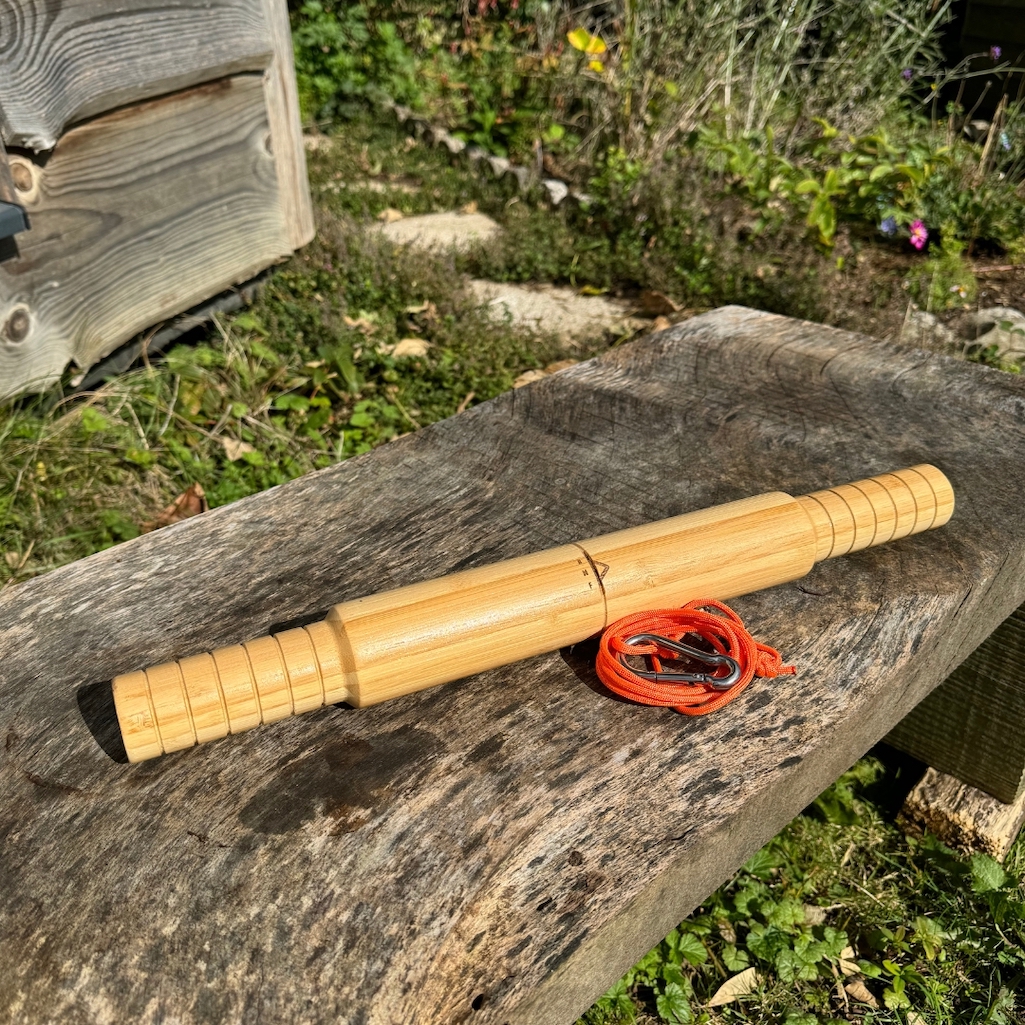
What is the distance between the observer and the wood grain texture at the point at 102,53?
2605mm

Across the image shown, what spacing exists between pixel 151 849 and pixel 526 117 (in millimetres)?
5687

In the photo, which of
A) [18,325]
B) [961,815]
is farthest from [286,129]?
[961,815]

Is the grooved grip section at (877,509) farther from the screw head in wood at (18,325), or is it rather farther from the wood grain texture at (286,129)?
the wood grain texture at (286,129)

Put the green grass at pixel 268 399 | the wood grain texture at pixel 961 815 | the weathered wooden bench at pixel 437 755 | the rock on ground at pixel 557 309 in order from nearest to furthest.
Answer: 1. the weathered wooden bench at pixel 437 755
2. the wood grain texture at pixel 961 815
3. the green grass at pixel 268 399
4. the rock on ground at pixel 557 309

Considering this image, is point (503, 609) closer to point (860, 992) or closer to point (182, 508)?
point (860, 992)

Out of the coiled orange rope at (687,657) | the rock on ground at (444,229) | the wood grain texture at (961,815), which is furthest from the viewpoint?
the rock on ground at (444,229)

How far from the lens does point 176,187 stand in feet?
11.0

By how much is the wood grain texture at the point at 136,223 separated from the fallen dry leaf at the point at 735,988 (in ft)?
8.36

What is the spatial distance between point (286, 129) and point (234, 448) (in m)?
1.40

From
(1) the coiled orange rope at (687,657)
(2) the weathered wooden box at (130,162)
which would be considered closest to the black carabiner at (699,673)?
(1) the coiled orange rope at (687,657)

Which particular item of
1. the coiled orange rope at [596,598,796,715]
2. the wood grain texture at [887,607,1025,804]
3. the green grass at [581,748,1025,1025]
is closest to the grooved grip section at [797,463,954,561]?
the coiled orange rope at [596,598,796,715]

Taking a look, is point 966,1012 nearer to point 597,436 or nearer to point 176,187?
point 597,436

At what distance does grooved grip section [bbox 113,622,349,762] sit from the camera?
1149 millimetres

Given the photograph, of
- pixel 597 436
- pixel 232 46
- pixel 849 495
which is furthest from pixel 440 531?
pixel 232 46
